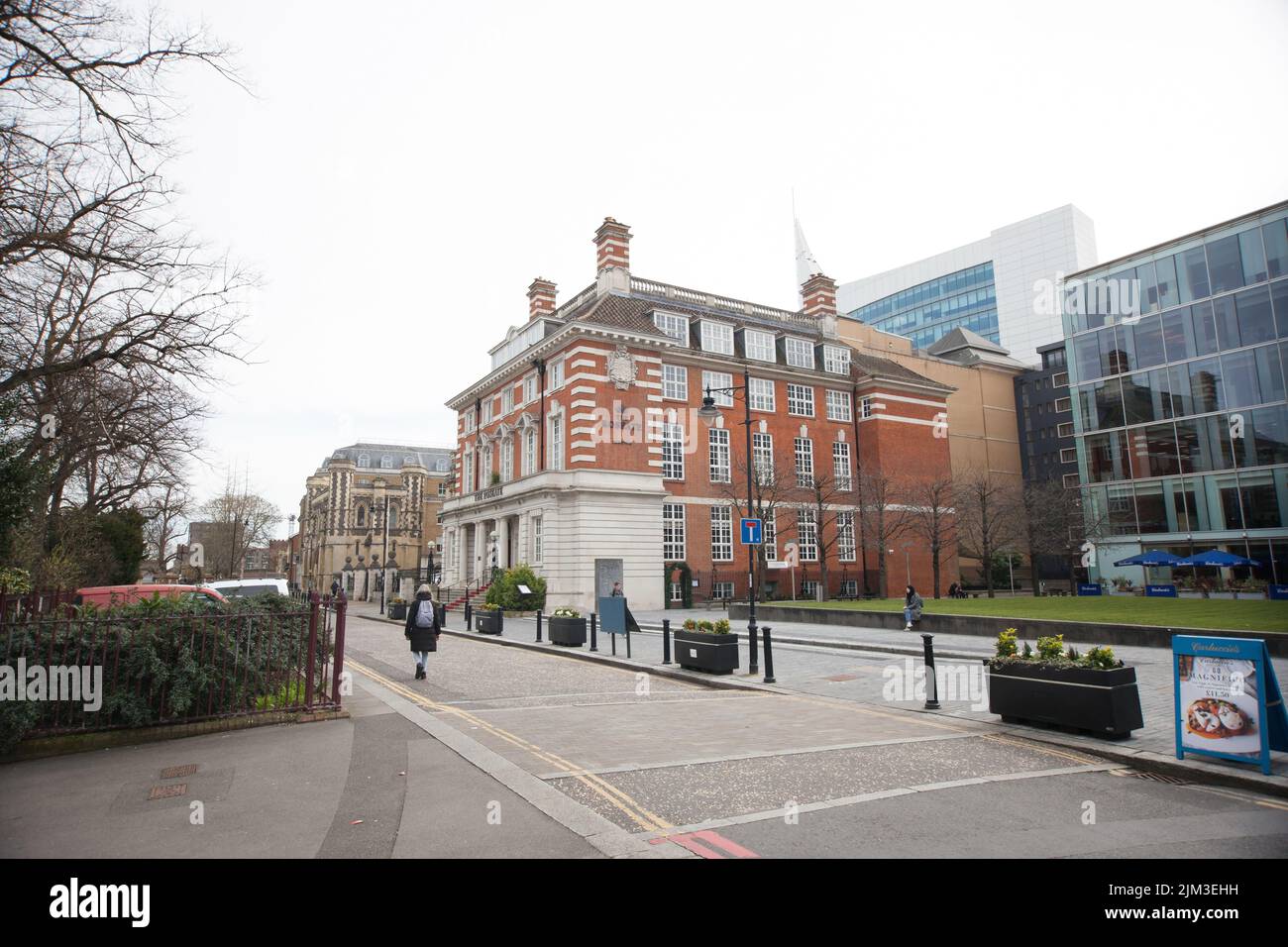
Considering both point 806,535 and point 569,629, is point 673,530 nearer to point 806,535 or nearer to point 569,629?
point 806,535

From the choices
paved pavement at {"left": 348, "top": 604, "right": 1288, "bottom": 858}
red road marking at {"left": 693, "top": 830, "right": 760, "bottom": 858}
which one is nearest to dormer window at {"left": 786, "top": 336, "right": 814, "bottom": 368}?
paved pavement at {"left": 348, "top": 604, "right": 1288, "bottom": 858}

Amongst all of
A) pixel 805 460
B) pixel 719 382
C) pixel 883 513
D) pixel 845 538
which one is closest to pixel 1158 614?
pixel 883 513

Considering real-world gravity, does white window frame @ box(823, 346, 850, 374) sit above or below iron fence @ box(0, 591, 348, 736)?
above

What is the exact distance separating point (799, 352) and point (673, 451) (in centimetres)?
1204

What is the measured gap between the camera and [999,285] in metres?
82.9

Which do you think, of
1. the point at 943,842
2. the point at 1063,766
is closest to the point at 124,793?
the point at 943,842

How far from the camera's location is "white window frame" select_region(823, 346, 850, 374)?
47844 millimetres

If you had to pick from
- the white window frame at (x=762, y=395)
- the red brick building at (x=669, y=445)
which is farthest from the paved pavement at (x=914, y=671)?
the white window frame at (x=762, y=395)

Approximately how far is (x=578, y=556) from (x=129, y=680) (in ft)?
91.6

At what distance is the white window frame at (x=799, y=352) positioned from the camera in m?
46.0

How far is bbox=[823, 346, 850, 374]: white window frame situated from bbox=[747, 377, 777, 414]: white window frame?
220 inches

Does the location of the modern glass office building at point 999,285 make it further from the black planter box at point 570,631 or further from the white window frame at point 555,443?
the black planter box at point 570,631

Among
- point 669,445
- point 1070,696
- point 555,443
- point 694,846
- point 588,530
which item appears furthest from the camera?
point 669,445

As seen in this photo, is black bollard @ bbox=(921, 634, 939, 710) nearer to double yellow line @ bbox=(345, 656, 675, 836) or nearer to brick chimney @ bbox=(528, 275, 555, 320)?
double yellow line @ bbox=(345, 656, 675, 836)
